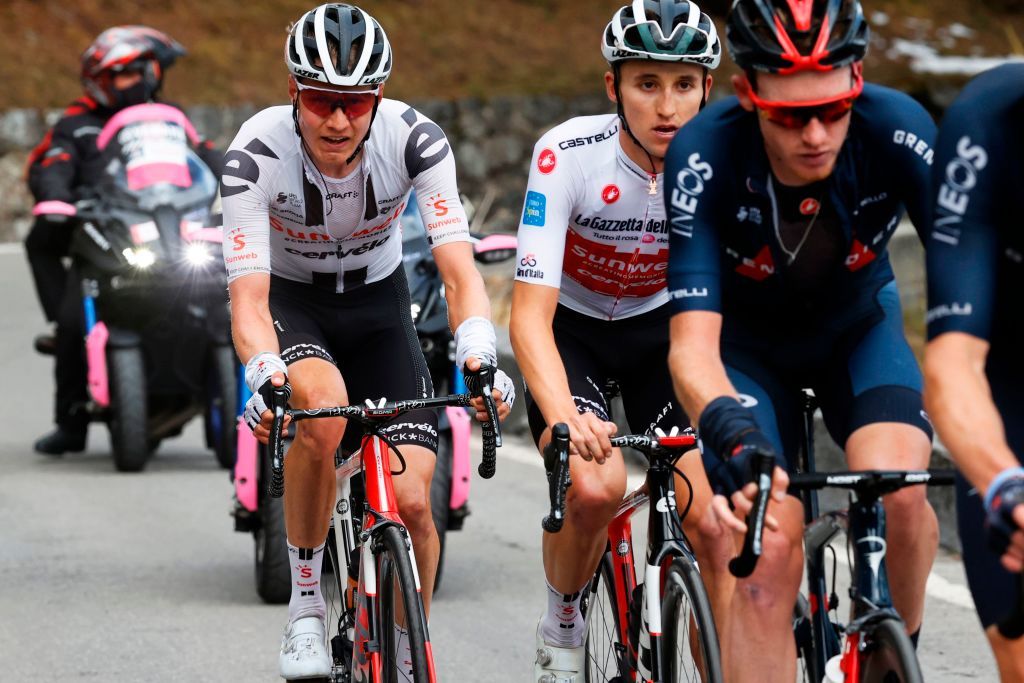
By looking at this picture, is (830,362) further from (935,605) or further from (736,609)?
(935,605)

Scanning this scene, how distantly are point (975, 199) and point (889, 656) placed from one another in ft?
3.15

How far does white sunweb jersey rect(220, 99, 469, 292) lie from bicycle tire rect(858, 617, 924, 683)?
2184mm

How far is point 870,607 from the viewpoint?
4090mm

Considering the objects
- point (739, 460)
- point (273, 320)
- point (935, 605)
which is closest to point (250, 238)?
point (273, 320)

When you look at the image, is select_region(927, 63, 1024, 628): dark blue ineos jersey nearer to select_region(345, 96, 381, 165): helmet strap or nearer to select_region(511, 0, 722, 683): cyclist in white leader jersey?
select_region(511, 0, 722, 683): cyclist in white leader jersey

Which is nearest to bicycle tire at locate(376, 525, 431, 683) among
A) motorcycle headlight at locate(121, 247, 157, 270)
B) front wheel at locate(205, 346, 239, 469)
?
front wheel at locate(205, 346, 239, 469)

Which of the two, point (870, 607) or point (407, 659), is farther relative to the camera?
point (407, 659)

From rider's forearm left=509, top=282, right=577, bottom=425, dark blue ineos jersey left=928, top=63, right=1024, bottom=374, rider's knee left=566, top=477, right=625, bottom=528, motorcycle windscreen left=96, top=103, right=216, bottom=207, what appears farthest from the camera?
motorcycle windscreen left=96, top=103, right=216, bottom=207

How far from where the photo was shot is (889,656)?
3912 millimetres

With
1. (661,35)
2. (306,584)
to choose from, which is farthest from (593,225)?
(306,584)

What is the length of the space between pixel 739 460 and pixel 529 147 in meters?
21.4

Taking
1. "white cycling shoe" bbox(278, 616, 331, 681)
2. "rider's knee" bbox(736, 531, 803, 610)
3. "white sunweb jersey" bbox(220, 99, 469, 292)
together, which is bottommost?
"white cycling shoe" bbox(278, 616, 331, 681)

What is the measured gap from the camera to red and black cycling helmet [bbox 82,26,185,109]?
11.4m

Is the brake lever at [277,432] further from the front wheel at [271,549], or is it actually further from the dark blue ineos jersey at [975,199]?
the front wheel at [271,549]
